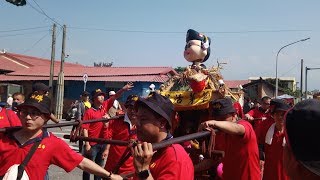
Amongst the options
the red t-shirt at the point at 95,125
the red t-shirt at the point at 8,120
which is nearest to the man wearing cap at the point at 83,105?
the red t-shirt at the point at 95,125

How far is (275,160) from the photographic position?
465 centimetres

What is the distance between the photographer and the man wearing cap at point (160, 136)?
2.54 metres

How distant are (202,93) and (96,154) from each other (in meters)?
2.97

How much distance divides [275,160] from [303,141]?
11.3 feet

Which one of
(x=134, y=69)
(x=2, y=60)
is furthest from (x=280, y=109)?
(x=2, y=60)

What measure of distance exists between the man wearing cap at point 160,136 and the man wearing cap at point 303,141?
1.16 metres

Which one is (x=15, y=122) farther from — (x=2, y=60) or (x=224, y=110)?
(x=2, y=60)

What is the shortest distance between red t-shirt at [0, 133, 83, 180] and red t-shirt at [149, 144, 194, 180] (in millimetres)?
1479

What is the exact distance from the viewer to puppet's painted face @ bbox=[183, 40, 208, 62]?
22.3ft

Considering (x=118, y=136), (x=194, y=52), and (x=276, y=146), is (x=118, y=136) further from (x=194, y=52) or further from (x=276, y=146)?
(x=276, y=146)

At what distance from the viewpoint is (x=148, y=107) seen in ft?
8.86

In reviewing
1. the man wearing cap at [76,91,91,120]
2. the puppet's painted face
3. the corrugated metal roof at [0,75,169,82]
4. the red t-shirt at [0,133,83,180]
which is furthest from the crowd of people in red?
the corrugated metal roof at [0,75,169,82]

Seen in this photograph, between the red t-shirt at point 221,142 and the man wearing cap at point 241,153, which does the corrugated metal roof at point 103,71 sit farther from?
the man wearing cap at point 241,153

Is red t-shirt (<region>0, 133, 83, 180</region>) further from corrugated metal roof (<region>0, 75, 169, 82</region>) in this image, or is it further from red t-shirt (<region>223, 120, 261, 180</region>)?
corrugated metal roof (<region>0, 75, 169, 82</region>)
